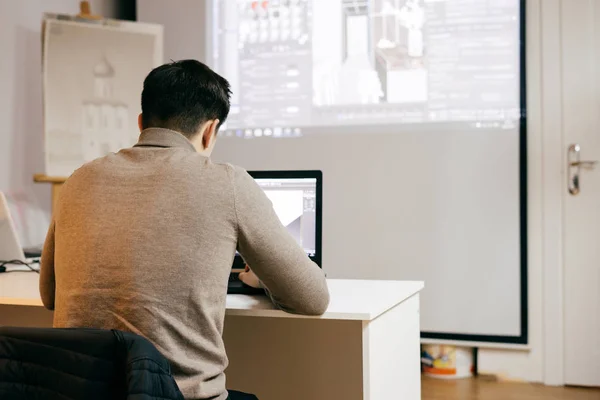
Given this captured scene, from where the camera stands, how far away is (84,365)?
3.41 feet

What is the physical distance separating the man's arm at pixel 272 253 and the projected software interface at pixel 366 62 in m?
2.10

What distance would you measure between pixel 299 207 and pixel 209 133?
55cm

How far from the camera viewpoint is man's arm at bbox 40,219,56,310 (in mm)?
1527

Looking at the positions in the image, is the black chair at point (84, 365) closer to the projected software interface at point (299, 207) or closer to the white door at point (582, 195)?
the projected software interface at point (299, 207)

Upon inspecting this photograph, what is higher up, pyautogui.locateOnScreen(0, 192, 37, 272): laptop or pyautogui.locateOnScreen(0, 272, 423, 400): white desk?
pyautogui.locateOnScreen(0, 192, 37, 272): laptop

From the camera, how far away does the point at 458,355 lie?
3.38 metres

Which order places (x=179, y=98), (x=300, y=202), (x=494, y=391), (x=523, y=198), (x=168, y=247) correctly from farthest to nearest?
(x=523, y=198) < (x=494, y=391) < (x=300, y=202) < (x=179, y=98) < (x=168, y=247)

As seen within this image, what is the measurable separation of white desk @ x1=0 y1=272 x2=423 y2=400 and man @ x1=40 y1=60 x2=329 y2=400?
1.36 feet

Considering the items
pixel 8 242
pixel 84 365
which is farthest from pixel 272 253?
pixel 8 242

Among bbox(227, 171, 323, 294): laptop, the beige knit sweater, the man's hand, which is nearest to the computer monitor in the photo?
bbox(227, 171, 323, 294): laptop

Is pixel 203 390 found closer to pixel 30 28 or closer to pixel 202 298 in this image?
pixel 202 298

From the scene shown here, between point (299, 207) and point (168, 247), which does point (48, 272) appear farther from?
point (299, 207)

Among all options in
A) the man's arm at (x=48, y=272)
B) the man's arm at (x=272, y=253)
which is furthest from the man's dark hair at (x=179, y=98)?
the man's arm at (x=48, y=272)

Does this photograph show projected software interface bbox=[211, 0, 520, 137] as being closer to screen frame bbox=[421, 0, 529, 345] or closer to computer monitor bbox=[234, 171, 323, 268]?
screen frame bbox=[421, 0, 529, 345]
